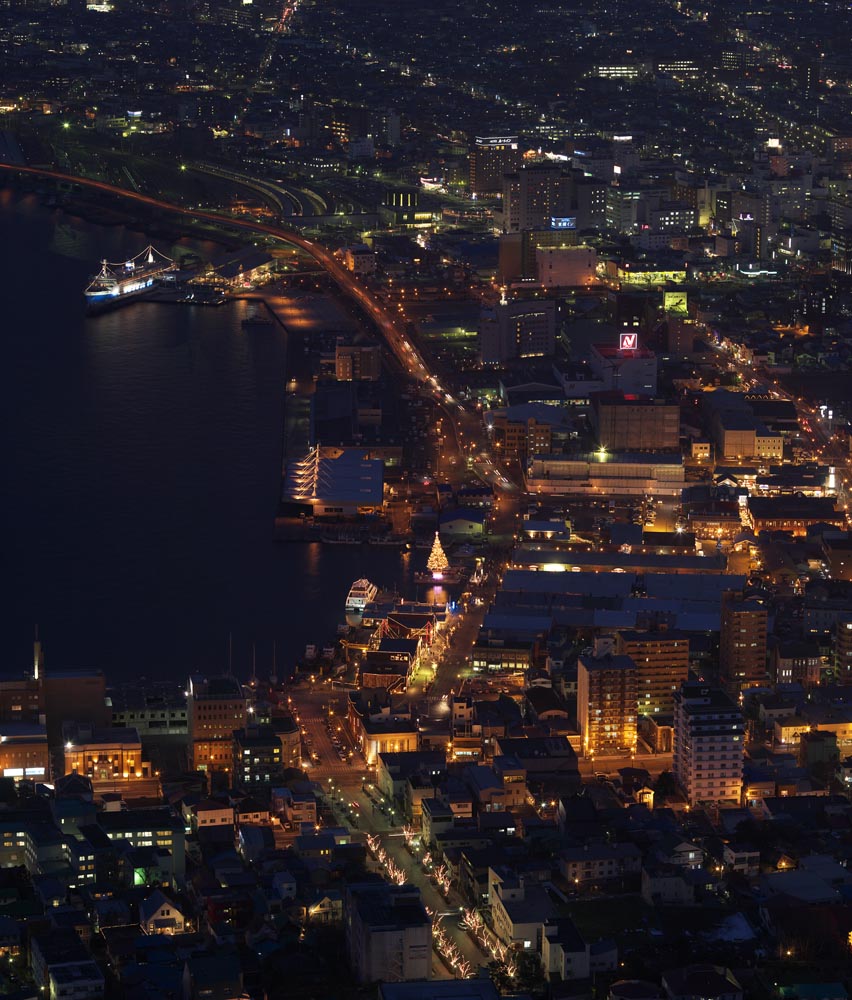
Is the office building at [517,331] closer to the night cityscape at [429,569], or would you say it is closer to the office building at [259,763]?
the night cityscape at [429,569]

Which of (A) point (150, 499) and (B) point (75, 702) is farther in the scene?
(A) point (150, 499)

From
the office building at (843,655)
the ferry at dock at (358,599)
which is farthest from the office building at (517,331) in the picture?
the office building at (843,655)

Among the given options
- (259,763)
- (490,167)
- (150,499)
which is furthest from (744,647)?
(490,167)

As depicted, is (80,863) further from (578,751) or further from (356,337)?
(356,337)

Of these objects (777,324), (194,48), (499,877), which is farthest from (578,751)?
(194,48)

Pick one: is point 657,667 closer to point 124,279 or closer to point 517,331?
point 517,331

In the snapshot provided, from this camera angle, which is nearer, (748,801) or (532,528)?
(748,801)
